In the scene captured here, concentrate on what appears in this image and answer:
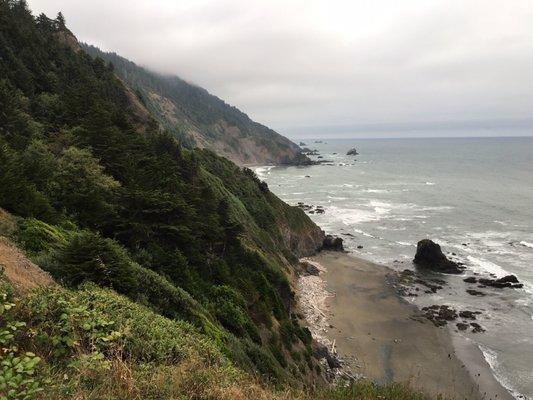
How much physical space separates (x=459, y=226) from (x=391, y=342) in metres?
46.7

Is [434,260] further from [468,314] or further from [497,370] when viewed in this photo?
[497,370]

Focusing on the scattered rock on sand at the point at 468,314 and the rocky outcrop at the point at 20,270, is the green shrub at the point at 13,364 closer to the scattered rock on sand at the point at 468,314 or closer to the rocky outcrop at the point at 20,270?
the rocky outcrop at the point at 20,270

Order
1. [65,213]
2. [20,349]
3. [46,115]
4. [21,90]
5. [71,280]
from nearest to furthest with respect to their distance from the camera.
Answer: [20,349] < [71,280] < [65,213] < [46,115] < [21,90]

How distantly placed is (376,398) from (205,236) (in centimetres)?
2204

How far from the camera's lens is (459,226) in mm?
71438

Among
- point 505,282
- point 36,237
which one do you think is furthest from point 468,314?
point 36,237

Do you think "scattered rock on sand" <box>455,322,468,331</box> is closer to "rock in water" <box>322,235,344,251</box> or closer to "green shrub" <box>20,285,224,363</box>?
"rock in water" <box>322,235,344,251</box>

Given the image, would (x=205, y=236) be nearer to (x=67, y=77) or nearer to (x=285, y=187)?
(x=67, y=77)

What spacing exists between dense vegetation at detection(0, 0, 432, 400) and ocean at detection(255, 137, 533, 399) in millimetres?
17076

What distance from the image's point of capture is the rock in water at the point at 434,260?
50.3 m

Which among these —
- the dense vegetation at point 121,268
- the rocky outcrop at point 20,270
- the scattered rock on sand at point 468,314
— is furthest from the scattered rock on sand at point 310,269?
the rocky outcrop at point 20,270

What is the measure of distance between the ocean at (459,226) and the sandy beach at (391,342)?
195 cm

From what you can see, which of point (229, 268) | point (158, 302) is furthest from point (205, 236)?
point (158, 302)

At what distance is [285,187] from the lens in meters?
124
